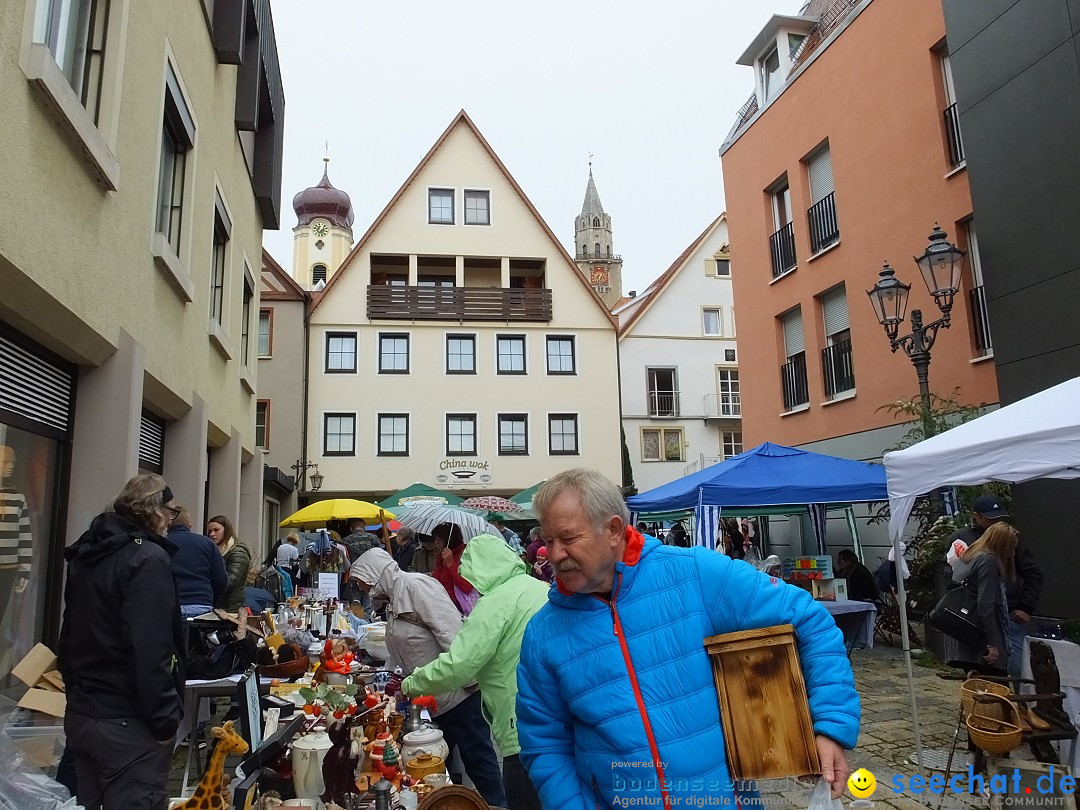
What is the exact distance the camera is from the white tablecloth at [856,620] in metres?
10.2

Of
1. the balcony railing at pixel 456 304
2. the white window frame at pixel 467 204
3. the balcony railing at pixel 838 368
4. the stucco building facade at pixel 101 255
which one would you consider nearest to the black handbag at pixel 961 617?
the stucco building facade at pixel 101 255

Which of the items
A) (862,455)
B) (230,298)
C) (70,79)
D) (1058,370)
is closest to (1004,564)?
(1058,370)

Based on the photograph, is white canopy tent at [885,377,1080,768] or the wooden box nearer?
the wooden box

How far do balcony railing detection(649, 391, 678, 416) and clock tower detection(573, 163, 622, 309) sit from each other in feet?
144

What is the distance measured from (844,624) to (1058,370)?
4.40m

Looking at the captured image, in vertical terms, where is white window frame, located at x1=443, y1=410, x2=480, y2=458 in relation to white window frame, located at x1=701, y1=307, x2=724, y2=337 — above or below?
below

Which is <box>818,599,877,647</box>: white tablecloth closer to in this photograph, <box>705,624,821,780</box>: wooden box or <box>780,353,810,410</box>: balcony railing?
<box>780,353,810,410</box>: balcony railing

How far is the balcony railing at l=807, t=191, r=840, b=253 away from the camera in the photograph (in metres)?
15.0

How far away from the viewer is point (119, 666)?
3.17 meters

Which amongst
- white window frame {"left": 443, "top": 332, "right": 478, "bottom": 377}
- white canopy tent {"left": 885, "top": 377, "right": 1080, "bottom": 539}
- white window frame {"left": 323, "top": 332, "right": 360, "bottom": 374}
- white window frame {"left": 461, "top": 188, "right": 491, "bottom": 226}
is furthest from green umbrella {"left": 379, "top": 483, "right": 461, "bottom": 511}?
white window frame {"left": 461, "top": 188, "right": 491, "bottom": 226}

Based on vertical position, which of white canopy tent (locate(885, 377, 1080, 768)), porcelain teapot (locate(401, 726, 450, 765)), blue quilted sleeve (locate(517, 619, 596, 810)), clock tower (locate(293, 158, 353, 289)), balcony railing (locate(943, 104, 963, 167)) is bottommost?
porcelain teapot (locate(401, 726, 450, 765))

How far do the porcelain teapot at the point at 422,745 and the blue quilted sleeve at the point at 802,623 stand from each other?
5.78 feet

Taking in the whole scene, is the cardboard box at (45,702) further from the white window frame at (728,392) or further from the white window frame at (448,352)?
the white window frame at (728,392)

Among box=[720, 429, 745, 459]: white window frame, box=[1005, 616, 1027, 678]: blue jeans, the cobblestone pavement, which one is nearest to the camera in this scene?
the cobblestone pavement
